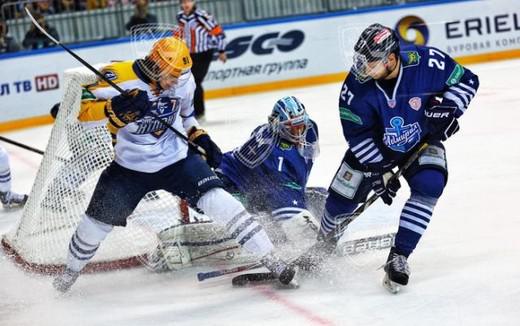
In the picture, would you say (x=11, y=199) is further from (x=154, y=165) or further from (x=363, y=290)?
(x=363, y=290)

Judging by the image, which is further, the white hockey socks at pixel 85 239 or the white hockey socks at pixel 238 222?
the white hockey socks at pixel 85 239

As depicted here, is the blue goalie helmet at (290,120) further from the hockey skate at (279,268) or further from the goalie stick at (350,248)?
the hockey skate at (279,268)

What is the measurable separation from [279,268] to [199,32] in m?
5.44

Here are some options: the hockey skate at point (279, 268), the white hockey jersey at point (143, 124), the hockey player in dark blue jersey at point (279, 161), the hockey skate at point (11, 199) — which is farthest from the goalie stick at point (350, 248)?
the hockey skate at point (11, 199)

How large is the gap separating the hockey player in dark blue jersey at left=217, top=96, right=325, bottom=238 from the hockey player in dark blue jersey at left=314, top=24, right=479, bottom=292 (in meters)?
0.56

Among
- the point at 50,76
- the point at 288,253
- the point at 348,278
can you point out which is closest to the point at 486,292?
the point at 348,278

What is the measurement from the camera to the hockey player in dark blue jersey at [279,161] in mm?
4156

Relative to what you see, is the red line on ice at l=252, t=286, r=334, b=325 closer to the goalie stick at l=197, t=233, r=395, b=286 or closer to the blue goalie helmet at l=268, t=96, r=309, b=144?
the goalie stick at l=197, t=233, r=395, b=286

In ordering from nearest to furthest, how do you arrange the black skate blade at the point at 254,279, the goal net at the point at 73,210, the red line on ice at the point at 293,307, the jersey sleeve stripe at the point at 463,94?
the red line on ice at the point at 293,307 → the jersey sleeve stripe at the point at 463,94 → the black skate blade at the point at 254,279 → the goal net at the point at 73,210

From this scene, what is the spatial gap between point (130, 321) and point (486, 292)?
1246 millimetres

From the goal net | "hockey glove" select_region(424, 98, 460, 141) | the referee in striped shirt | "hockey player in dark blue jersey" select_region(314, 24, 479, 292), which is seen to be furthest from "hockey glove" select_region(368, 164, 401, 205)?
the referee in striped shirt

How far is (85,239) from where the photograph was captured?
3.76 meters

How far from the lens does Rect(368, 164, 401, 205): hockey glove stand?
3.66 meters

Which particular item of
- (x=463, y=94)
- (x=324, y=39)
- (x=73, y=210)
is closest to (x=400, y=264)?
(x=463, y=94)
